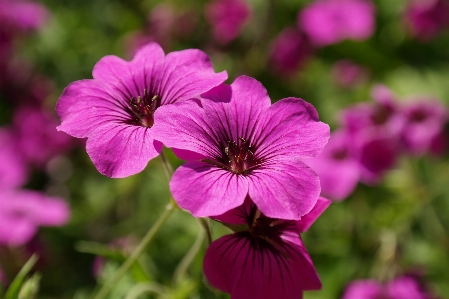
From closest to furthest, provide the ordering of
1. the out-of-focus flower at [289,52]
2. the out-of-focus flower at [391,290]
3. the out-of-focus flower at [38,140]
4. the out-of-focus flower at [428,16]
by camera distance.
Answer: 1. the out-of-focus flower at [391,290]
2. the out-of-focus flower at [38,140]
3. the out-of-focus flower at [289,52]
4. the out-of-focus flower at [428,16]

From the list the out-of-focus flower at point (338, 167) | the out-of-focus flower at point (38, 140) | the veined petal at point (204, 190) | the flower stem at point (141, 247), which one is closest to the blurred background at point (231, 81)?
the out-of-focus flower at point (38, 140)

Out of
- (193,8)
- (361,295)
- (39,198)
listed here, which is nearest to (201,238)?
(361,295)

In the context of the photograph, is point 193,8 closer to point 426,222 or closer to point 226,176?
point 426,222

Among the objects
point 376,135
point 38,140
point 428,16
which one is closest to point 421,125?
point 376,135

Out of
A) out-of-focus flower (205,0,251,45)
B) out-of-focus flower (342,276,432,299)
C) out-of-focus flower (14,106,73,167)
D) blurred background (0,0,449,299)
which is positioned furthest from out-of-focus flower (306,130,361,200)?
out-of-focus flower (14,106,73,167)

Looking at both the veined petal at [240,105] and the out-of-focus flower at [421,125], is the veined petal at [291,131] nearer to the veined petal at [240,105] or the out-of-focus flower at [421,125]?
the veined petal at [240,105]

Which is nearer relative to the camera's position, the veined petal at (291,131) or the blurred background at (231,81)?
the veined petal at (291,131)

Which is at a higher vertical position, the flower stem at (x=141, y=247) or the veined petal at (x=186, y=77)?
the veined petal at (x=186, y=77)
